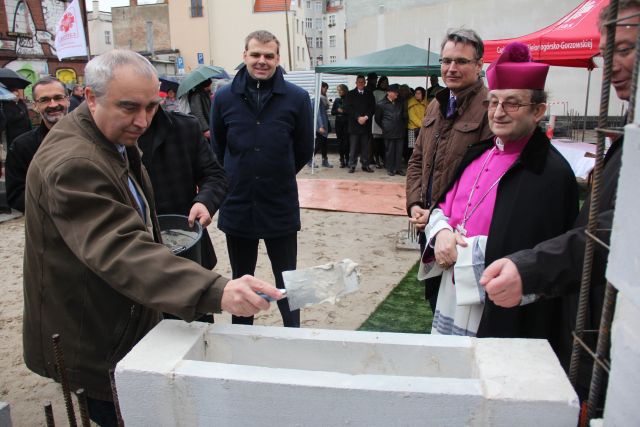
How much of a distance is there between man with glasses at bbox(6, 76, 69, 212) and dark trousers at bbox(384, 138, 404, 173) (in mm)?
7711

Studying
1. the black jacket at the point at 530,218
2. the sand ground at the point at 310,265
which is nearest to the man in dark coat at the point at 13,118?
the sand ground at the point at 310,265

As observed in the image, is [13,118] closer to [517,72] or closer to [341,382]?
[517,72]

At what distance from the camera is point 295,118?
3273 mm

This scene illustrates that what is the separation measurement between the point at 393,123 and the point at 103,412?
30.1 ft

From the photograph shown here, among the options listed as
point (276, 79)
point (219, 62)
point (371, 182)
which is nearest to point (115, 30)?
point (219, 62)

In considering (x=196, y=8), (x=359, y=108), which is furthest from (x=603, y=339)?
(x=196, y=8)

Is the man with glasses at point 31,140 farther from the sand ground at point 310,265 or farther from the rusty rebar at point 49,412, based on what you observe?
the rusty rebar at point 49,412

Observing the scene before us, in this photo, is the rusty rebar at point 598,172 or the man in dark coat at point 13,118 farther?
the man in dark coat at point 13,118

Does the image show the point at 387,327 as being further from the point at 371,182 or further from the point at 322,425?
the point at 371,182

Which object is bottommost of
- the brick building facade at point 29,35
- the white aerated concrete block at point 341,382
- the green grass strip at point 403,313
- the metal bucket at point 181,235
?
the green grass strip at point 403,313

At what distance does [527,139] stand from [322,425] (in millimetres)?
1352

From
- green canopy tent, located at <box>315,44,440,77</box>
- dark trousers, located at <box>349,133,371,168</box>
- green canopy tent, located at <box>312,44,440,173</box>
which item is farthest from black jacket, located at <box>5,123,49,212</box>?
dark trousers, located at <box>349,133,371,168</box>

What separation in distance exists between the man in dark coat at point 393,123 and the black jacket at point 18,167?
7842 millimetres

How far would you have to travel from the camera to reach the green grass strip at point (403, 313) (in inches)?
148
